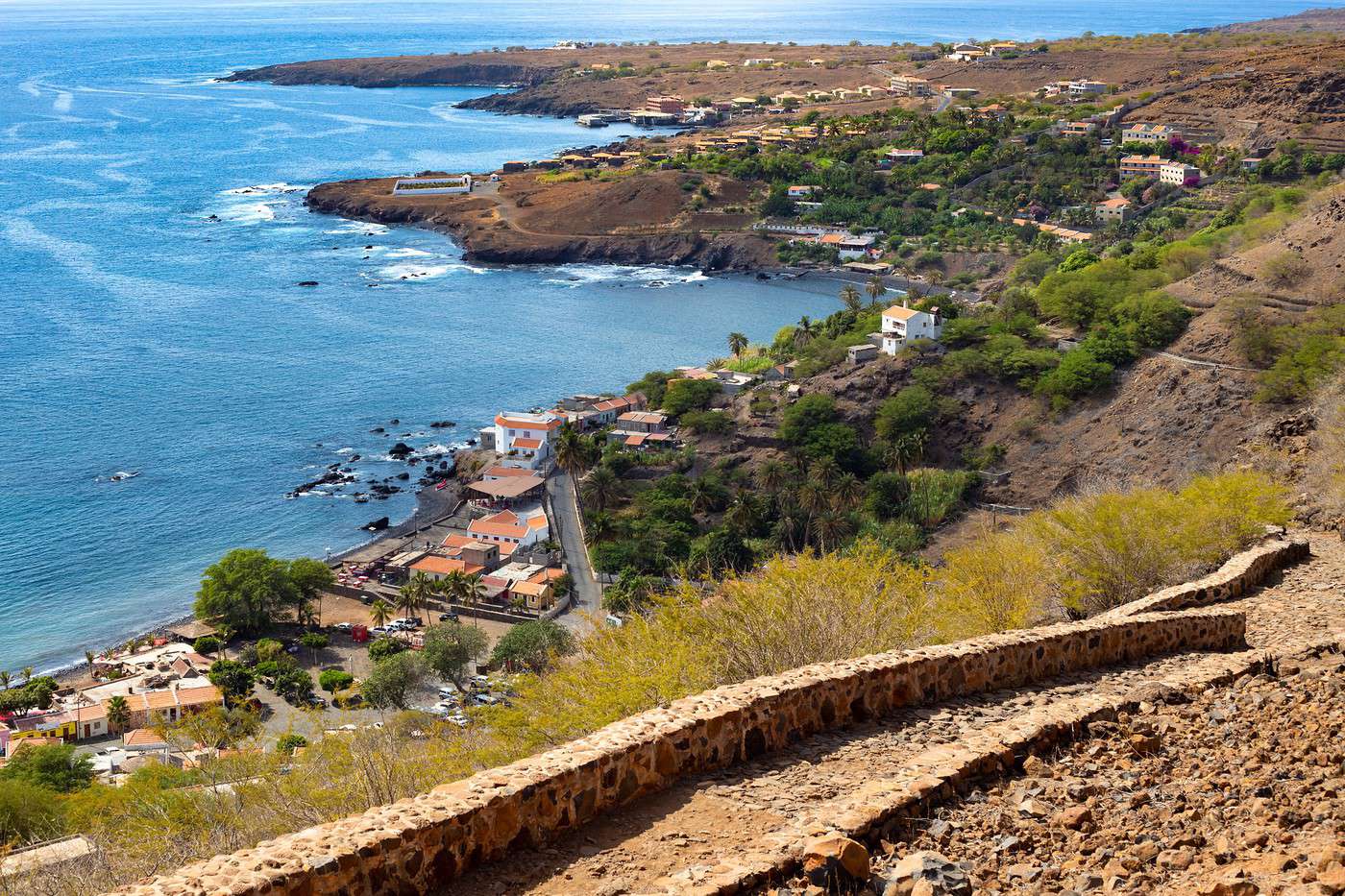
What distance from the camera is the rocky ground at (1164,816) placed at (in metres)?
7.73

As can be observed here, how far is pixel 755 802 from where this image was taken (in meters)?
9.72

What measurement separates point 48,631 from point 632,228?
219 ft

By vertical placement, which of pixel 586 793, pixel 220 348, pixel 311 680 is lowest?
pixel 311 680

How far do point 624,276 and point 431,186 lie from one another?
27617 mm

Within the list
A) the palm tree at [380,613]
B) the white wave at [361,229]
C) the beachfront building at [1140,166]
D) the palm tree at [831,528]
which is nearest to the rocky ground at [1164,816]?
the palm tree at [380,613]

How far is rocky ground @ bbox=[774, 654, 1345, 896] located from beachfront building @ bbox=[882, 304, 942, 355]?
148ft

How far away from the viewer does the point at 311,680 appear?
37531 mm

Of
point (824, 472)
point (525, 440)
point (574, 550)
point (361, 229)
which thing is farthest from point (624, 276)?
point (574, 550)

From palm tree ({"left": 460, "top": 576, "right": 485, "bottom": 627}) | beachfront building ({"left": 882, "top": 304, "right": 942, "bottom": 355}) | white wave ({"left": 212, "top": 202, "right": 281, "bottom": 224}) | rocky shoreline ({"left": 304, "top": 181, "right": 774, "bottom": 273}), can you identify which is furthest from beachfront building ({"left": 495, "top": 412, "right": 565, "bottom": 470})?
white wave ({"left": 212, "top": 202, "right": 281, "bottom": 224})

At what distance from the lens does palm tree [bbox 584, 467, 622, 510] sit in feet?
164

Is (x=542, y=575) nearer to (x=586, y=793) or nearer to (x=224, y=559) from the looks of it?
(x=224, y=559)

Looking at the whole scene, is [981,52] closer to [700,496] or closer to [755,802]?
[700,496]

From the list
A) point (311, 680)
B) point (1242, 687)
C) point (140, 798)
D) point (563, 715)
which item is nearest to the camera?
point (1242, 687)

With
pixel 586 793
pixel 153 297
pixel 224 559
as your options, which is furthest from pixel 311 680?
pixel 153 297
